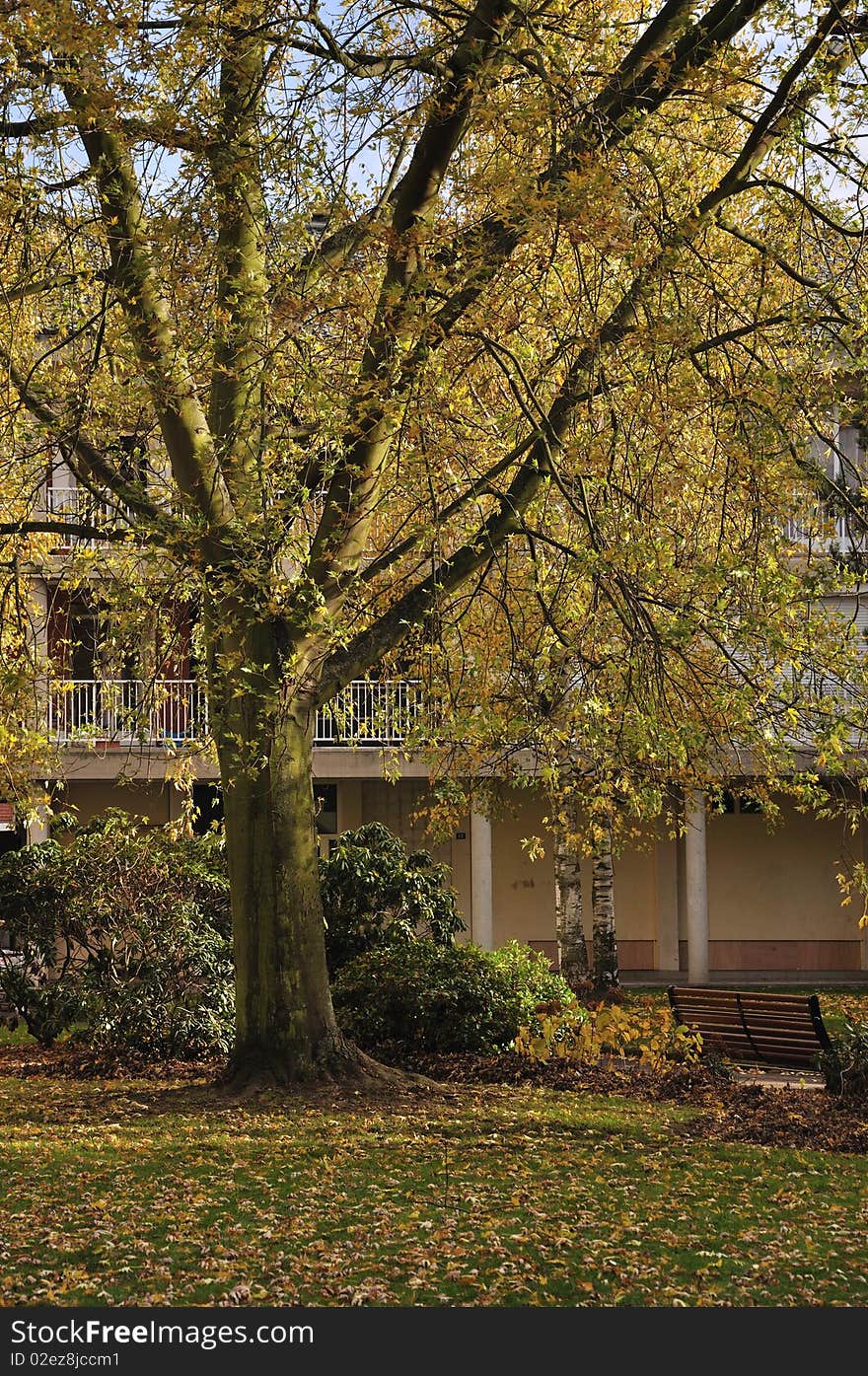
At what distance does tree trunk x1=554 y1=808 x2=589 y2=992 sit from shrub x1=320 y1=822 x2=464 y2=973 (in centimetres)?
371

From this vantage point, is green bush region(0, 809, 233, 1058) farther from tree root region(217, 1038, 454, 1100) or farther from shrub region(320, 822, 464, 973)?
tree root region(217, 1038, 454, 1100)

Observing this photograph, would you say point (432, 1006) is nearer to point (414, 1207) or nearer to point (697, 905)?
point (414, 1207)

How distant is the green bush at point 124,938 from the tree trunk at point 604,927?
6.52m

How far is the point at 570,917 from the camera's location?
1938cm

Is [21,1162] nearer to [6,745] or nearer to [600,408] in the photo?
[6,745]

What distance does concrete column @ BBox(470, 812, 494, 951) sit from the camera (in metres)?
23.9

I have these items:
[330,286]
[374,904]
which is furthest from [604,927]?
[330,286]

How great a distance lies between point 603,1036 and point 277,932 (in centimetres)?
348

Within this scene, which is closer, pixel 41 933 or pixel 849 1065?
pixel 849 1065

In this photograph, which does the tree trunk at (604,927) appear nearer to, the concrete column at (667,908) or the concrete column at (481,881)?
the concrete column at (481,881)

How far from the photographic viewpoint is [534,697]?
960 centimetres

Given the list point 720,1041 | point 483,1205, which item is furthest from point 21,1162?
point 720,1041

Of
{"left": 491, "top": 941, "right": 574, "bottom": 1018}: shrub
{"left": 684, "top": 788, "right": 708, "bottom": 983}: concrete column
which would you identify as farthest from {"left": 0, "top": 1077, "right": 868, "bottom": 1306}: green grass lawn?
{"left": 684, "top": 788, "right": 708, "bottom": 983}: concrete column

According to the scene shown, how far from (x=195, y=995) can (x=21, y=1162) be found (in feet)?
16.1
